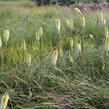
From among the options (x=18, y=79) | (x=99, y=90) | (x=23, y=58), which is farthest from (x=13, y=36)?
(x=99, y=90)

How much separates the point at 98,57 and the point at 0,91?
1.30m

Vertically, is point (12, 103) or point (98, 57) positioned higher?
point (98, 57)

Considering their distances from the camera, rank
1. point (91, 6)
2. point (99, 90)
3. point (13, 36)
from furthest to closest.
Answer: point (91, 6) < point (13, 36) < point (99, 90)

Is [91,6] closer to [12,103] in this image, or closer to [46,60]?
[46,60]

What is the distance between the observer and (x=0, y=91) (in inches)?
139

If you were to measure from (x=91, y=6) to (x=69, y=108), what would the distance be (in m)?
6.11

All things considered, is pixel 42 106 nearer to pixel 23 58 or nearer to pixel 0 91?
pixel 0 91

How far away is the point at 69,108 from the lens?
3.35 m

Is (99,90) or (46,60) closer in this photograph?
(99,90)

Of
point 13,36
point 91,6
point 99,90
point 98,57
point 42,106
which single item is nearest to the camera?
point 42,106

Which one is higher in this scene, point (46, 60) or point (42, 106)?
point (46, 60)

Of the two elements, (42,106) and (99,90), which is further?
(99,90)

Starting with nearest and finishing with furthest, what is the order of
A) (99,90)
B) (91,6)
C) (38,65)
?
1. (99,90)
2. (38,65)
3. (91,6)

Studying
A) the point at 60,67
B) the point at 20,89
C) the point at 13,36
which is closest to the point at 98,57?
the point at 60,67
